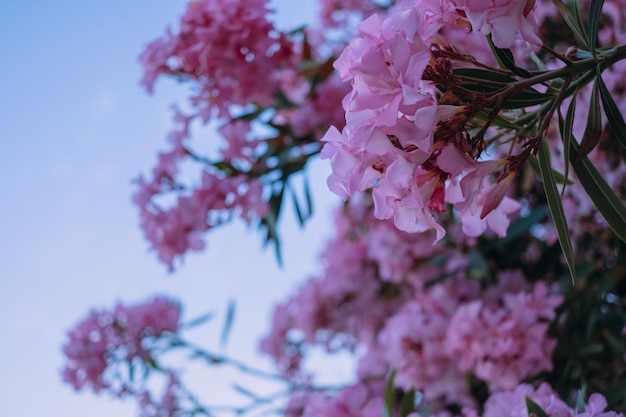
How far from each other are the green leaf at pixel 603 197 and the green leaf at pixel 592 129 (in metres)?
0.01

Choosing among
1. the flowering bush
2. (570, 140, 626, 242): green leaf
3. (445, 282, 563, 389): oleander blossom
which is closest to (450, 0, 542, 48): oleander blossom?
the flowering bush

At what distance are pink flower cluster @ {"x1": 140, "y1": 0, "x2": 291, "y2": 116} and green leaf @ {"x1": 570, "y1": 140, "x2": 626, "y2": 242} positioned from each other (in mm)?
981

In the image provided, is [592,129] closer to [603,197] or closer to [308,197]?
[603,197]

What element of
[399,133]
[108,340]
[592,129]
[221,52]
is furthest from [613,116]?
[108,340]

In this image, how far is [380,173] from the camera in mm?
685

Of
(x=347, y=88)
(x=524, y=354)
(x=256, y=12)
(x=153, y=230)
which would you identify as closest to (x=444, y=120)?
(x=524, y=354)

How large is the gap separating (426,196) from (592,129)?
242 millimetres

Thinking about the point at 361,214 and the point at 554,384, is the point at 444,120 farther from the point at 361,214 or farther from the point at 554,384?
the point at 361,214

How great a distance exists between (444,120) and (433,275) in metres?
1.62

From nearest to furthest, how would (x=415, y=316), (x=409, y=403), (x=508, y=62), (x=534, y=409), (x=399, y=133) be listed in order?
1. (x=399, y=133)
2. (x=508, y=62)
3. (x=534, y=409)
4. (x=409, y=403)
5. (x=415, y=316)

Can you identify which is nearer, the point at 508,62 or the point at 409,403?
the point at 508,62

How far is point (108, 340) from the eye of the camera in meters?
2.24

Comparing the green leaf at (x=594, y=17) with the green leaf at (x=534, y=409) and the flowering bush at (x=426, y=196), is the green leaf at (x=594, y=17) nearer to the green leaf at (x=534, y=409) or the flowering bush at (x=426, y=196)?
the flowering bush at (x=426, y=196)

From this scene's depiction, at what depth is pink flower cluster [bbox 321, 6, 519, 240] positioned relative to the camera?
627 millimetres
